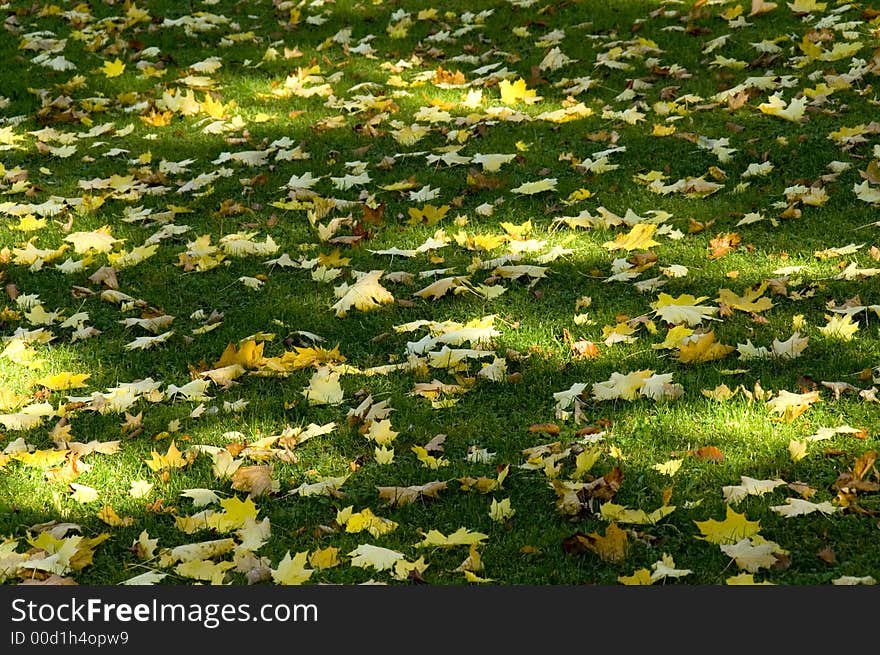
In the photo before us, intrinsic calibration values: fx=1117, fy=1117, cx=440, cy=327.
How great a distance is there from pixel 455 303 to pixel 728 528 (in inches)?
86.4

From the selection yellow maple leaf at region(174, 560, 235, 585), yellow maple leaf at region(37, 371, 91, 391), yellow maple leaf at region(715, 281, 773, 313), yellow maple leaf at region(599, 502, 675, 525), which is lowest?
yellow maple leaf at region(37, 371, 91, 391)

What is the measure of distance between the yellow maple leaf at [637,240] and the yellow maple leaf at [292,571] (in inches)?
111

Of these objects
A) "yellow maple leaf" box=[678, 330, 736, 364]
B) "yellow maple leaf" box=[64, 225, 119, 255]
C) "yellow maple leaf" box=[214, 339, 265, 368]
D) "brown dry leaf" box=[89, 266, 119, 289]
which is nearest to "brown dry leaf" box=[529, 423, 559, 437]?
"yellow maple leaf" box=[678, 330, 736, 364]

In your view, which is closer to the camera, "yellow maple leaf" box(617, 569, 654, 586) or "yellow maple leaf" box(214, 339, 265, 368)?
"yellow maple leaf" box(617, 569, 654, 586)

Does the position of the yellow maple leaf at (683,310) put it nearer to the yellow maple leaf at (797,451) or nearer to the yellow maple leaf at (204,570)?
the yellow maple leaf at (797,451)

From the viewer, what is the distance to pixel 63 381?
4.77 meters

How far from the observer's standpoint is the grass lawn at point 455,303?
3.53m

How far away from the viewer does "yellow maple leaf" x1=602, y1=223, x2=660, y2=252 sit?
5.59 m

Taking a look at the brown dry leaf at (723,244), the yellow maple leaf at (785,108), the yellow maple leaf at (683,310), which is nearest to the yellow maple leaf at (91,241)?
the yellow maple leaf at (683,310)

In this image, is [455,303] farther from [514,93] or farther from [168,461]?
[514,93]

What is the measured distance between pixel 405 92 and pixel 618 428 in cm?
498

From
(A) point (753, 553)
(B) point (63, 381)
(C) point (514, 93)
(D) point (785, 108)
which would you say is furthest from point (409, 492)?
(C) point (514, 93)

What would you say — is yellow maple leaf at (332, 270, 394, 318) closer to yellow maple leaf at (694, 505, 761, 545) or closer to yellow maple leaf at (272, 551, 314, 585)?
yellow maple leaf at (272, 551, 314, 585)

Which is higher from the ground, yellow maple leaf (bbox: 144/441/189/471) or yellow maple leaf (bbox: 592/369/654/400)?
yellow maple leaf (bbox: 592/369/654/400)
